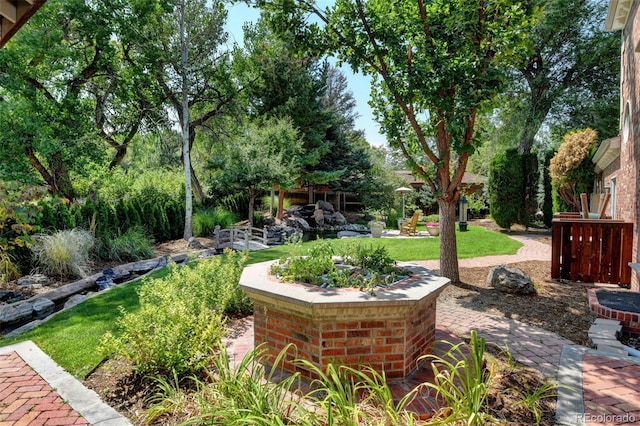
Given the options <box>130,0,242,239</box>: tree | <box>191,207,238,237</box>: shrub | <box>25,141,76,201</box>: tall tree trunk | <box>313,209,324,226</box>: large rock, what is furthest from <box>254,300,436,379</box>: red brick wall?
<box>313,209,324,226</box>: large rock

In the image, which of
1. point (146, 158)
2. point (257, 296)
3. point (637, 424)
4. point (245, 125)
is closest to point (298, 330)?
point (257, 296)

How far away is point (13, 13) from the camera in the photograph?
303 cm

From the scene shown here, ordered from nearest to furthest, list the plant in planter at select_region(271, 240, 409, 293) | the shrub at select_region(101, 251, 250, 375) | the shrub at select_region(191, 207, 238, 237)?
the shrub at select_region(101, 251, 250, 375) < the plant in planter at select_region(271, 240, 409, 293) < the shrub at select_region(191, 207, 238, 237)

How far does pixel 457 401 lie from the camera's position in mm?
2389

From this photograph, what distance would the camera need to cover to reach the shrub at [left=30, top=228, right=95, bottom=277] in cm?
780

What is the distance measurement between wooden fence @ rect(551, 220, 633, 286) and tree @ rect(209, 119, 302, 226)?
11094 mm

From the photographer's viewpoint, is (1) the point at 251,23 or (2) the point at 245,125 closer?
(2) the point at 245,125

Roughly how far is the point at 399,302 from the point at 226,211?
15497mm

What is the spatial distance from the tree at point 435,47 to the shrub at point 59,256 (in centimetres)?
662

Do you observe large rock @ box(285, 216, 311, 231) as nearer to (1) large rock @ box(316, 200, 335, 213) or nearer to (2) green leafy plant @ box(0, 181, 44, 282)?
(1) large rock @ box(316, 200, 335, 213)

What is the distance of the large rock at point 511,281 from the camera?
594cm

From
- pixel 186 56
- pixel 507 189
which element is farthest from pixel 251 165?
pixel 507 189

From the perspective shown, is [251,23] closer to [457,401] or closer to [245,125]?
[245,125]

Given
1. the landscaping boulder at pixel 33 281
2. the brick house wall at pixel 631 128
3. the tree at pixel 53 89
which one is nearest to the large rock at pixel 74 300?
the landscaping boulder at pixel 33 281
